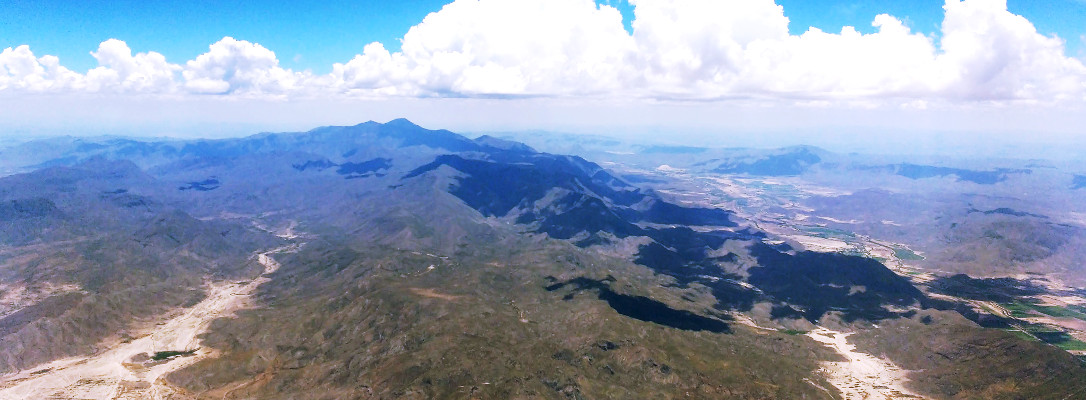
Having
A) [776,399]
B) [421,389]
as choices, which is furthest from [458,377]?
[776,399]

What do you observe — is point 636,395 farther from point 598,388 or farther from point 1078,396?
point 1078,396

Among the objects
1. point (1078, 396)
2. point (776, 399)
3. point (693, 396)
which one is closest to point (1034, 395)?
point (1078, 396)

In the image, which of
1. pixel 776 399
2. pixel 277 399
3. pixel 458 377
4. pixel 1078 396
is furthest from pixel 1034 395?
pixel 277 399

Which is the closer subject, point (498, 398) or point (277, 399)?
point (498, 398)

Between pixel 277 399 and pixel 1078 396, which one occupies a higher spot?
pixel 1078 396

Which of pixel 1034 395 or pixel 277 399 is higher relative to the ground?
pixel 1034 395

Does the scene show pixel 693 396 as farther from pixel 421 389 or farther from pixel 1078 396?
pixel 1078 396

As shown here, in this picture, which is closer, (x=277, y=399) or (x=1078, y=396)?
(x=1078, y=396)
